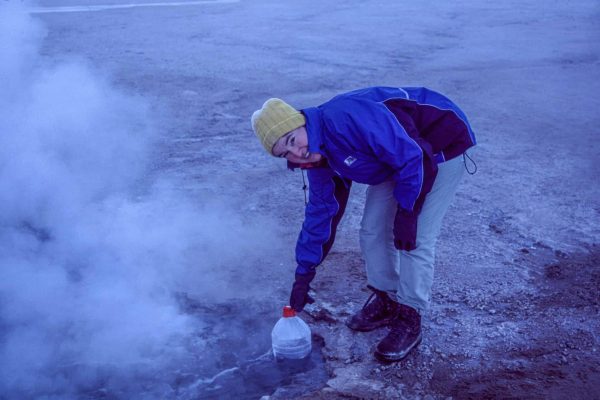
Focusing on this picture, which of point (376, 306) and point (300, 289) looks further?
point (376, 306)

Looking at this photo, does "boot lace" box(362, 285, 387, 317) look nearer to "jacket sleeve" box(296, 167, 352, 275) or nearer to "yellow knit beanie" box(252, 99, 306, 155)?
"jacket sleeve" box(296, 167, 352, 275)

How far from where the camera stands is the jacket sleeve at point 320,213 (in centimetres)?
282

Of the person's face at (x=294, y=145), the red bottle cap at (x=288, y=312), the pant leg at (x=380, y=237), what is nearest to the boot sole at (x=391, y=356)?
the pant leg at (x=380, y=237)

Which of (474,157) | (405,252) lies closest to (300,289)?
(405,252)

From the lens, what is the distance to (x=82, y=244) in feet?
13.6

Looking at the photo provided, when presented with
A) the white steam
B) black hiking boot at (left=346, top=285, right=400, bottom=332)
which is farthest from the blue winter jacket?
the white steam

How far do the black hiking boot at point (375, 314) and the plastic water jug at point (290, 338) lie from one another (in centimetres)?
30

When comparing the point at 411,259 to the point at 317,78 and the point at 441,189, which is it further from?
the point at 317,78

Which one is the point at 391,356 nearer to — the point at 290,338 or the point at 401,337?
the point at 401,337

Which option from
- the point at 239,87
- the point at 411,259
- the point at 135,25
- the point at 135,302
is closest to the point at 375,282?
the point at 411,259

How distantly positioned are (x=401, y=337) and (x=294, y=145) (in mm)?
1151

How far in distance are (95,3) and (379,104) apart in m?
14.2

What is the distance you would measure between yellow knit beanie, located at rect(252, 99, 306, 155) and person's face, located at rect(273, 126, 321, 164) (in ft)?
0.07

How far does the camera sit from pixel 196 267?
12.9ft
